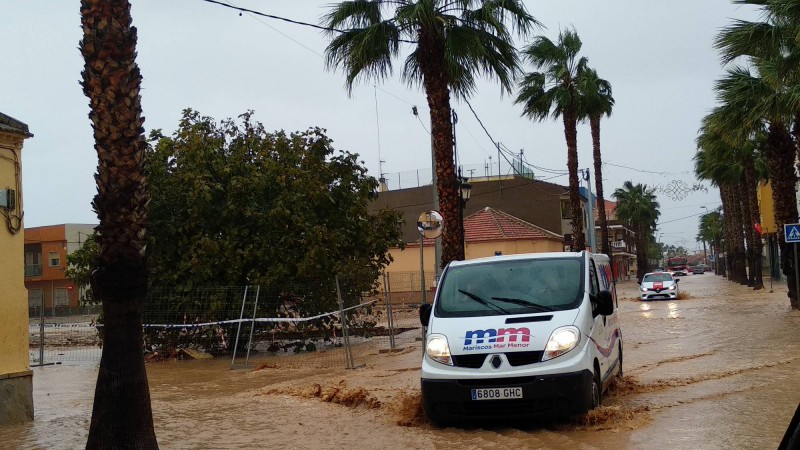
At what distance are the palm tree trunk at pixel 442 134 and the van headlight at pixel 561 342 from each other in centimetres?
933

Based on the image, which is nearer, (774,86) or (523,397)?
(523,397)

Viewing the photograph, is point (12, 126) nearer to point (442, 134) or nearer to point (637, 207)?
point (442, 134)

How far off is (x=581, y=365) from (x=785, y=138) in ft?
67.5

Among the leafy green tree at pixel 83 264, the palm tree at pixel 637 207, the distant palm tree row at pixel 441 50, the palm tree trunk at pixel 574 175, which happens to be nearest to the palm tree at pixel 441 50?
the distant palm tree row at pixel 441 50

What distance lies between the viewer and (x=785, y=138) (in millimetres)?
25781

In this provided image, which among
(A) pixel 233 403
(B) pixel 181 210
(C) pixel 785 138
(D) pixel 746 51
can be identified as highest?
(D) pixel 746 51

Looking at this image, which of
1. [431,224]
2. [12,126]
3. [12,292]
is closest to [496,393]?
[12,292]

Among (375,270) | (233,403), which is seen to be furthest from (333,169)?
(233,403)

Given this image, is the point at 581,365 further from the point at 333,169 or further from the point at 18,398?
the point at 333,169

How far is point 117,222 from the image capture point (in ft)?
23.7

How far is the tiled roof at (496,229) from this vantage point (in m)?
48.6

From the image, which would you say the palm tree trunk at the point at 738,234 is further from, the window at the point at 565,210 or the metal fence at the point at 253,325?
the metal fence at the point at 253,325

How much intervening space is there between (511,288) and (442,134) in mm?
8993

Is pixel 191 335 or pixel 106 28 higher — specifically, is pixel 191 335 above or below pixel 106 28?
below
